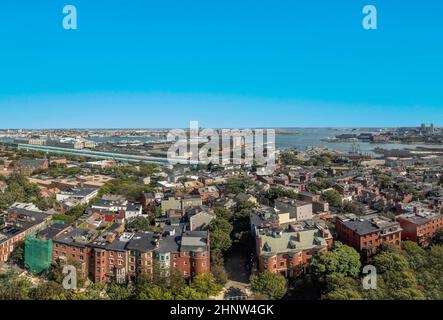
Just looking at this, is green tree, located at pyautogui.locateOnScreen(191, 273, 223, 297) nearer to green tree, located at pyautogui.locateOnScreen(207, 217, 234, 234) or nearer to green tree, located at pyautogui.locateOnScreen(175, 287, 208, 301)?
green tree, located at pyautogui.locateOnScreen(175, 287, 208, 301)

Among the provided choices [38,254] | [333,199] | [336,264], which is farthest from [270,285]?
[333,199]

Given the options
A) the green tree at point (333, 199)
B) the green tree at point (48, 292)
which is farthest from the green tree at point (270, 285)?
the green tree at point (333, 199)

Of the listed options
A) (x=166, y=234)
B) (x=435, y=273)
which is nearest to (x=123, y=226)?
(x=166, y=234)

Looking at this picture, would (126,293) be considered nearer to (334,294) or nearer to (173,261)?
(173,261)

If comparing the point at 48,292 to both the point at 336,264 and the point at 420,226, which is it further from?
the point at 420,226

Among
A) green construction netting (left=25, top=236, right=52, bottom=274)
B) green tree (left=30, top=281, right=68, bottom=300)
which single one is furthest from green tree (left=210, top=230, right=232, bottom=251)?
green construction netting (left=25, top=236, right=52, bottom=274)

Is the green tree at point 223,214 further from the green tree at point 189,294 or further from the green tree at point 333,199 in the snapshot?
the green tree at point 333,199
